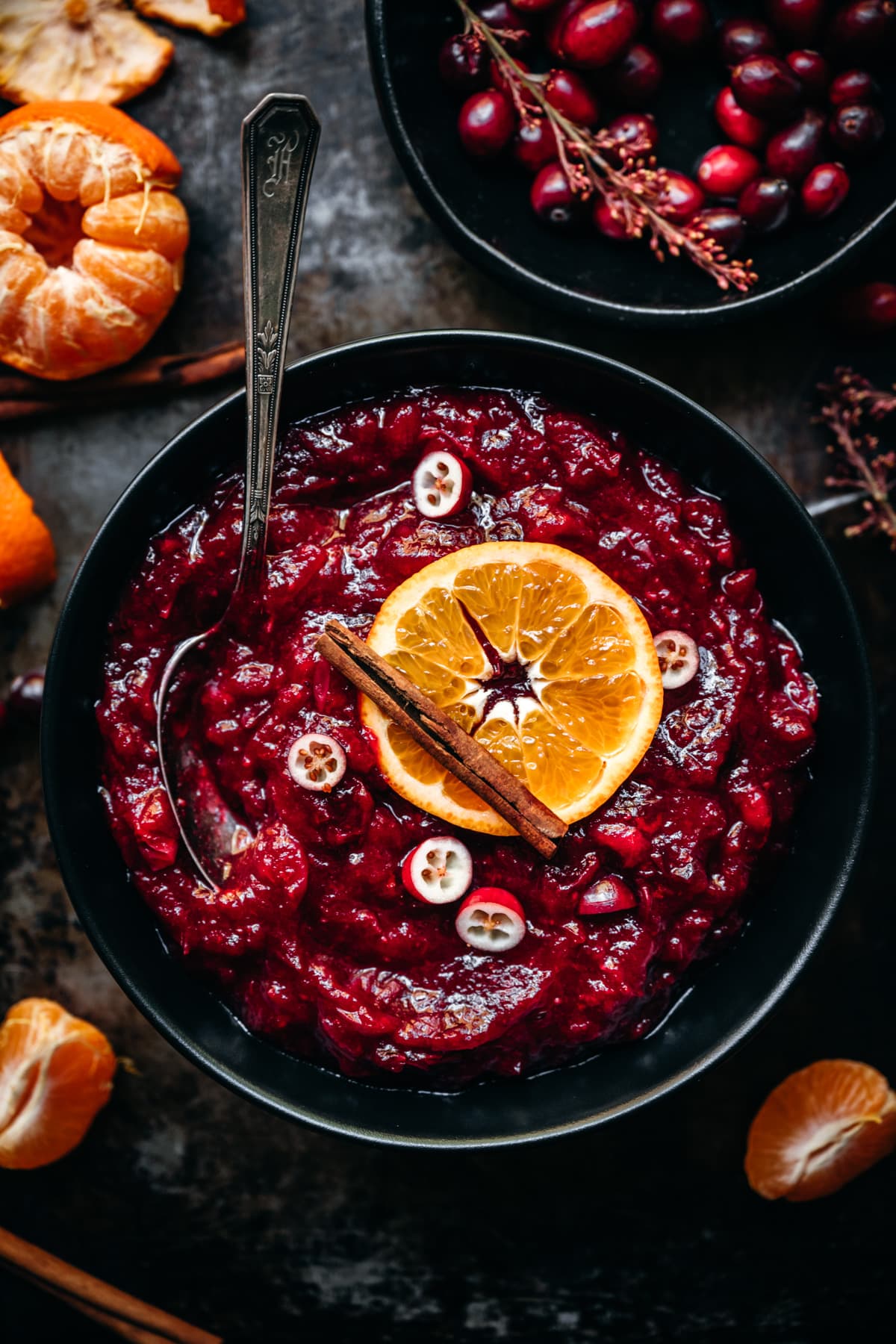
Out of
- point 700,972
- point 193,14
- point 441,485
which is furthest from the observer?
point 193,14

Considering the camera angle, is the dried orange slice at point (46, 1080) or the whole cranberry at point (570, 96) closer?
the whole cranberry at point (570, 96)

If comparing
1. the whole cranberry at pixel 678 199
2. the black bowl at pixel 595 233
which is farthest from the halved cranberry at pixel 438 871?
the whole cranberry at pixel 678 199

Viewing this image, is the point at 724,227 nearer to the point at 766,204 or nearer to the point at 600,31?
the point at 766,204

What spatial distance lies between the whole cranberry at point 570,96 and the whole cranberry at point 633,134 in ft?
0.32

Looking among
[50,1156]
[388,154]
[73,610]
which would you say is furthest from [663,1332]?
[388,154]

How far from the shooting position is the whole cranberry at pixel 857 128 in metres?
3.42

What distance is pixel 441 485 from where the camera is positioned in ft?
9.92

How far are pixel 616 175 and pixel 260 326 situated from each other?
55.3 inches

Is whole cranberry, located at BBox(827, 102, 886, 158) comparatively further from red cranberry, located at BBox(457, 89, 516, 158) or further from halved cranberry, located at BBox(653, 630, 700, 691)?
halved cranberry, located at BBox(653, 630, 700, 691)

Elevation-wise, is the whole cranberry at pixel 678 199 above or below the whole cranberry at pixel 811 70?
below

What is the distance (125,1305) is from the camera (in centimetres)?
373

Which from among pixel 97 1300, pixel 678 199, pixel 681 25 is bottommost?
pixel 97 1300

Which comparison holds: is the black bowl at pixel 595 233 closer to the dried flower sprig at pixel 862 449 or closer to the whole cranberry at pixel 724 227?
the whole cranberry at pixel 724 227

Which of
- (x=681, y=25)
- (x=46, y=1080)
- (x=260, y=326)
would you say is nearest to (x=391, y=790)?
(x=260, y=326)
